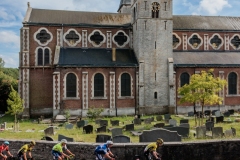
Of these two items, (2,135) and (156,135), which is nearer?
(156,135)

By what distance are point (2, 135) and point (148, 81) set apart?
59.9 ft

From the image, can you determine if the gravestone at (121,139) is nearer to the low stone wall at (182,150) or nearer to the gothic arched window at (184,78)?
the low stone wall at (182,150)

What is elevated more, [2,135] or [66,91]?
[66,91]

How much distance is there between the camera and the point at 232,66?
37.1m

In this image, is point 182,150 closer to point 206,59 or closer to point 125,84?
point 125,84

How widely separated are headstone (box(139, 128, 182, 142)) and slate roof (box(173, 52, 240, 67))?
21037 mm

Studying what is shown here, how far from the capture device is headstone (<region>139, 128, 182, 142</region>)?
15.8 metres

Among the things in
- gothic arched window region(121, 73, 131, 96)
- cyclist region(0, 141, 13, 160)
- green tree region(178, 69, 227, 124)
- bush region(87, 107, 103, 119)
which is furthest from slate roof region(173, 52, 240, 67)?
cyclist region(0, 141, 13, 160)

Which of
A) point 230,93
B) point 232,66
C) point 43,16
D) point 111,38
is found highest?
point 43,16

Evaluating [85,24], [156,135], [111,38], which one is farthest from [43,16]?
[156,135]

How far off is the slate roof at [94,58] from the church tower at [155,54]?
1614 mm

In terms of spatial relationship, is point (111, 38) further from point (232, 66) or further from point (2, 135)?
point (2, 135)

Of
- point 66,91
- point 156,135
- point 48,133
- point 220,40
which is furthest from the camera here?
point 220,40

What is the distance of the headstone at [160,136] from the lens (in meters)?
15.8
